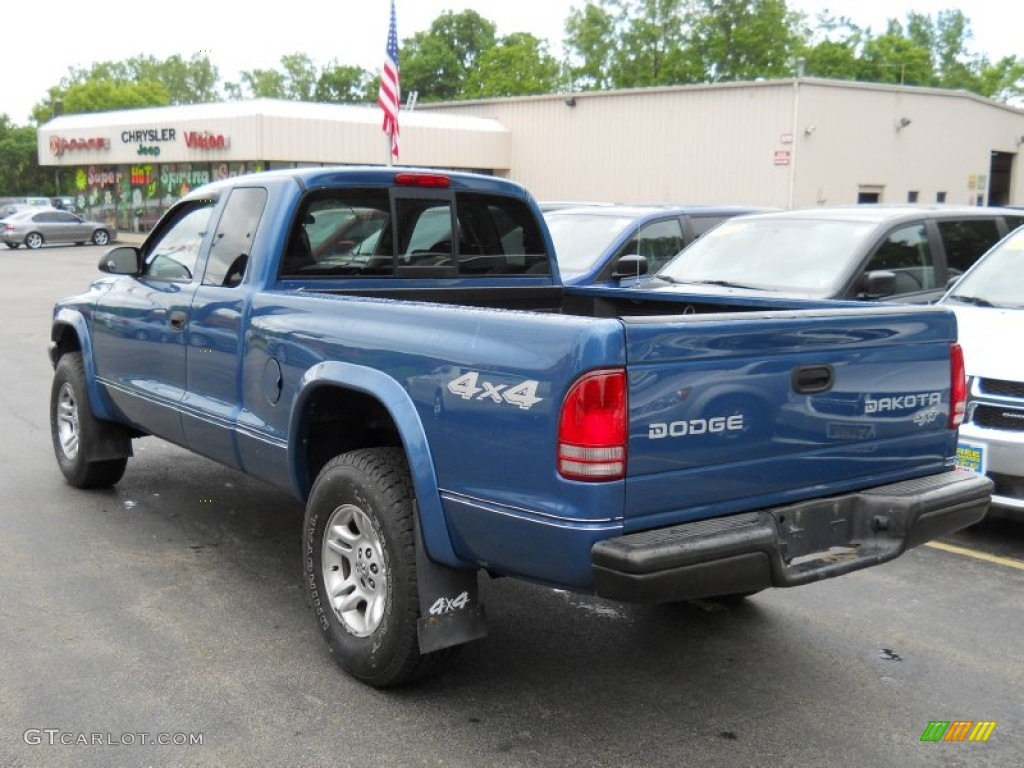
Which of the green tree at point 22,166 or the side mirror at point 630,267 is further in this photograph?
the green tree at point 22,166

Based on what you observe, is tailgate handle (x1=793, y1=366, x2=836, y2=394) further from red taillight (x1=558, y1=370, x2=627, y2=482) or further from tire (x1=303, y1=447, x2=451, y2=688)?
tire (x1=303, y1=447, x2=451, y2=688)

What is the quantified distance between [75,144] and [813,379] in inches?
1620

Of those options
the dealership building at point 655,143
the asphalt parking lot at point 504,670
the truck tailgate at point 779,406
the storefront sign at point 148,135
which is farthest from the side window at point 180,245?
the storefront sign at point 148,135

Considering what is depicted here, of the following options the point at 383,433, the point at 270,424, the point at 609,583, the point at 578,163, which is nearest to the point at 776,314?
the point at 609,583

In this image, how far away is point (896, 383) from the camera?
3900 mm

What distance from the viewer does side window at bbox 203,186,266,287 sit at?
5055 millimetres

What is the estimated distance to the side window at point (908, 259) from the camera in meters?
7.92

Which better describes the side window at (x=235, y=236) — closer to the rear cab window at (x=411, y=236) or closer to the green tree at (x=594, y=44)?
the rear cab window at (x=411, y=236)

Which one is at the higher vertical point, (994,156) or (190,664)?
(994,156)

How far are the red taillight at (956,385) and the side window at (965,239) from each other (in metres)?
4.73

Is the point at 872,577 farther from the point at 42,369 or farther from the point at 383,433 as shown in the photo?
the point at 42,369

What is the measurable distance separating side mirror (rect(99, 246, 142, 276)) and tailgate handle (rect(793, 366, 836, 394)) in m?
3.89

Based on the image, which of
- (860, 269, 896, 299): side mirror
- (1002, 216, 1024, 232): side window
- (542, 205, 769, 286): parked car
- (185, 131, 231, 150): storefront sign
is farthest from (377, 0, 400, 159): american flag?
(185, 131, 231, 150): storefront sign

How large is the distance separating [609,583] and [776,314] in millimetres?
1087
